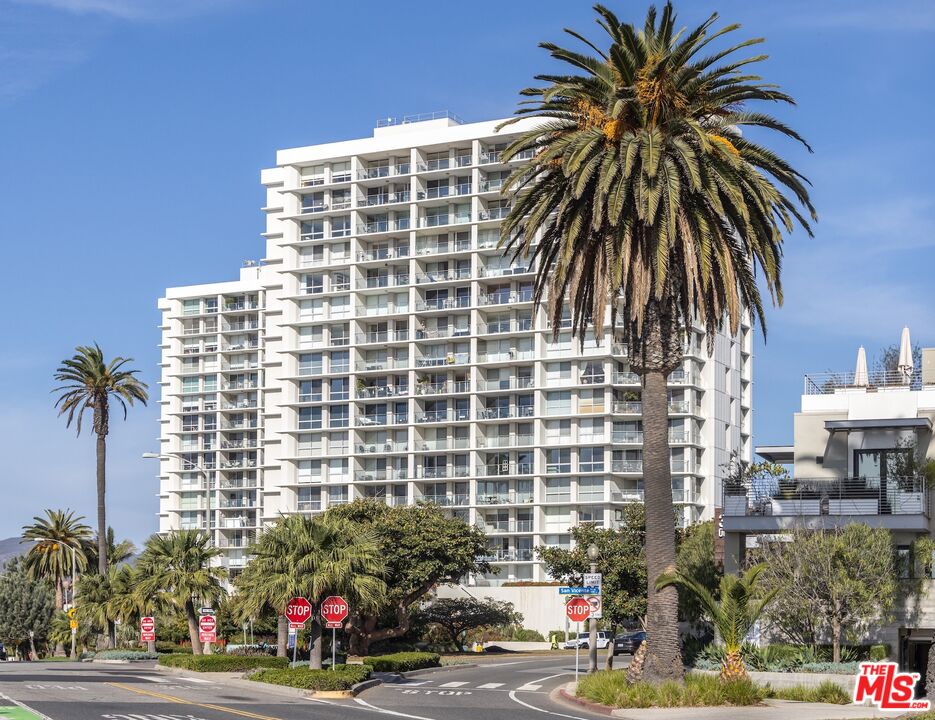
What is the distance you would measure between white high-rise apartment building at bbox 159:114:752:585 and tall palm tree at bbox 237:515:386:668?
216ft

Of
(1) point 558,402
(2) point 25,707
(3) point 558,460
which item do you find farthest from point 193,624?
(1) point 558,402

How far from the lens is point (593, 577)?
44.7 m

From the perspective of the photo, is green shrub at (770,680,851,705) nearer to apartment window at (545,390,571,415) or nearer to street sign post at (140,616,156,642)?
street sign post at (140,616,156,642)

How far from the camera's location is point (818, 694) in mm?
36312

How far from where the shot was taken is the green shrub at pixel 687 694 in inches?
1388

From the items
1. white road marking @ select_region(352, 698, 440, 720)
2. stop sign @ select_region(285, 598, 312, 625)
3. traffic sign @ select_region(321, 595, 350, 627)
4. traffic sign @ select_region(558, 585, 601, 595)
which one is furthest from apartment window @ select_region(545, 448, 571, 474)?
white road marking @ select_region(352, 698, 440, 720)

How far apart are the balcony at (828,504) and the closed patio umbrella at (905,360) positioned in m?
6.77

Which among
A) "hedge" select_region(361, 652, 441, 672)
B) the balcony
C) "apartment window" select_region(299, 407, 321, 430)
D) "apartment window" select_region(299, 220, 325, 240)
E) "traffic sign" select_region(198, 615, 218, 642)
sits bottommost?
"hedge" select_region(361, 652, 441, 672)

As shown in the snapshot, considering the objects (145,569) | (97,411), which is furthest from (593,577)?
(97,411)

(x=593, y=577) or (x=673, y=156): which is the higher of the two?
(x=673, y=156)

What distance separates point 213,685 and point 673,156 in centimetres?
2571

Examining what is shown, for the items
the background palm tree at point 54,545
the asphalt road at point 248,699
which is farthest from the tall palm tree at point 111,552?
the asphalt road at point 248,699

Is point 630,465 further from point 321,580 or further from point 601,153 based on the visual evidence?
point 601,153

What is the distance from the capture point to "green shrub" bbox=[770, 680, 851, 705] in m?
35.8
